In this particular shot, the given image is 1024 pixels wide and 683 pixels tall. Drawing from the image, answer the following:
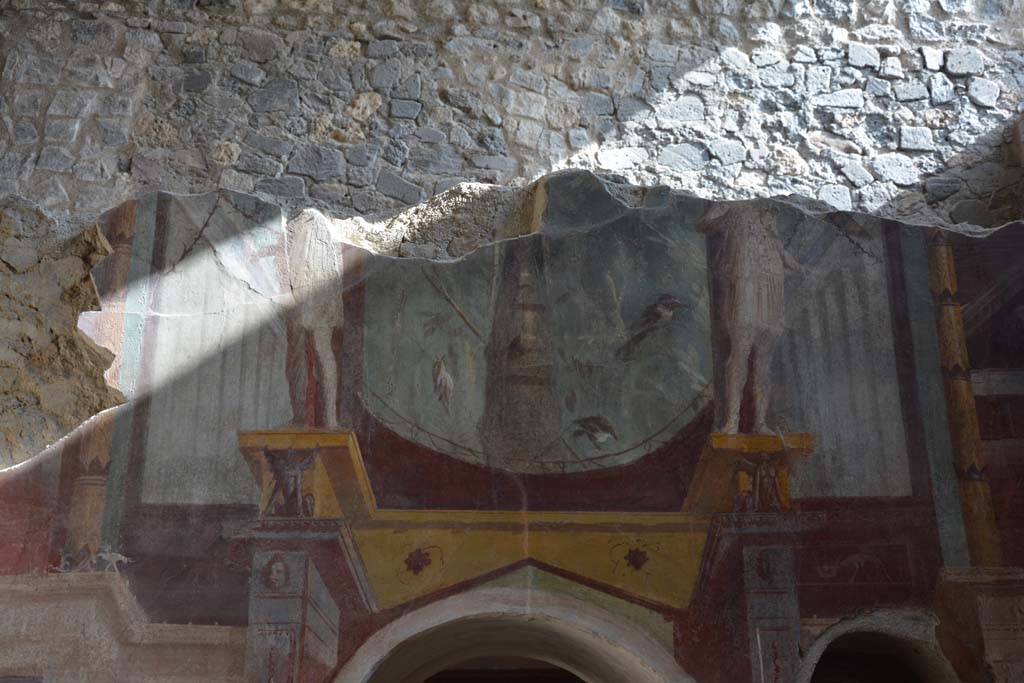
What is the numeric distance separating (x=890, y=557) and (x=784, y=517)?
16.3 inches

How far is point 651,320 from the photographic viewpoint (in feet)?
14.1

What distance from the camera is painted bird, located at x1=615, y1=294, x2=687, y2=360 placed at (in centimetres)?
425

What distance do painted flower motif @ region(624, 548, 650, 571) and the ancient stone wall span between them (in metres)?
1.72

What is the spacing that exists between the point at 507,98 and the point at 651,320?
4.47ft

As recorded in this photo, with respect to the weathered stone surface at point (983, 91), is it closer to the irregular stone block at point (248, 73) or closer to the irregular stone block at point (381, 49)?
the irregular stone block at point (381, 49)

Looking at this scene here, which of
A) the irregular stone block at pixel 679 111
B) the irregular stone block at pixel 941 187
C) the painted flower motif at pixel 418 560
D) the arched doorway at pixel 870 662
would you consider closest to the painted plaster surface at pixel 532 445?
the painted flower motif at pixel 418 560

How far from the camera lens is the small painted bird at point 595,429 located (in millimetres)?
4125

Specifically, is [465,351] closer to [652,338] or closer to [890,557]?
[652,338]

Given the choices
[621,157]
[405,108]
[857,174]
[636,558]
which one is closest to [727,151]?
[621,157]

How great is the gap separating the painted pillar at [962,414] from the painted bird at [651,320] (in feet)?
A: 3.53

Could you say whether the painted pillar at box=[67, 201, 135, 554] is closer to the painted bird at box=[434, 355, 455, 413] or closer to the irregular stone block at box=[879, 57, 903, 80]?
the painted bird at box=[434, 355, 455, 413]

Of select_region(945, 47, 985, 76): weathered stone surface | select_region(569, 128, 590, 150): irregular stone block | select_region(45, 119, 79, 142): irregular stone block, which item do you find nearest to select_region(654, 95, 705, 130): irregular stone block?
select_region(569, 128, 590, 150): irregular stone block

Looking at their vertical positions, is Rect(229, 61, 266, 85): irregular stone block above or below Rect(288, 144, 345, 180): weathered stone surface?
above

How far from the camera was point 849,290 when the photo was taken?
440cm
